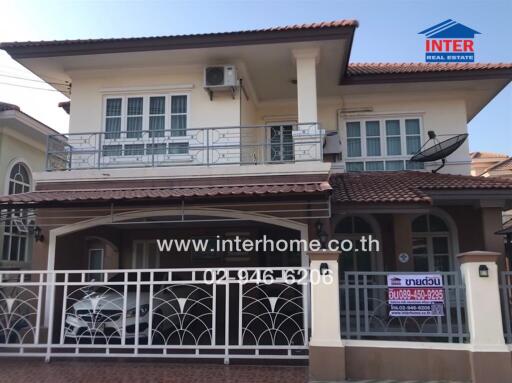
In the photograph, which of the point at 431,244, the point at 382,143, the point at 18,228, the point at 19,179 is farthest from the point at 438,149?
the point at 19,179

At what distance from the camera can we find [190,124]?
36.2 ft

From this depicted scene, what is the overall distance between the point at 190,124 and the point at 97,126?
2.36 m

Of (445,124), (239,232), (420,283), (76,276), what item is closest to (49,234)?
(76,276)

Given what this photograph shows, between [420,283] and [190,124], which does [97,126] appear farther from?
[420,283]

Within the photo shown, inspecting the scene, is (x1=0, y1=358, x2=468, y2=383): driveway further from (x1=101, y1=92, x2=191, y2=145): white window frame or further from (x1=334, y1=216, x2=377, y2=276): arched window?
(x1=334, y1=216, x2=377, y2=276): arched window

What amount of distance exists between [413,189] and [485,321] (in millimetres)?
3890

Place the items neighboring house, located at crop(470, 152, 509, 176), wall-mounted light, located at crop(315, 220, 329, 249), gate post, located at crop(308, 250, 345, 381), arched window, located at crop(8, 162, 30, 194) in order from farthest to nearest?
neighboring house, located at crop(470, 152, 509, 176) → arched window, located at crop(8, 162, 30, 194) → wall-mounted light, located at crop(315, 220, 329, 249) → gate post, located at crop(308, 250, 345, 381)

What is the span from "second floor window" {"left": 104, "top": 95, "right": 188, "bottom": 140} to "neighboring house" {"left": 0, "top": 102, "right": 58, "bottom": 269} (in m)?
3.82

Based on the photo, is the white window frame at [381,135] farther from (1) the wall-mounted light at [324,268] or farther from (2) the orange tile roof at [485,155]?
(2) the orange tile roof at [485,155]

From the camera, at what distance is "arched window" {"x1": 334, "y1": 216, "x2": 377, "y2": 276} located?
489 inches

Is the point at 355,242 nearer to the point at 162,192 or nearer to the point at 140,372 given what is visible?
the point at 162,192

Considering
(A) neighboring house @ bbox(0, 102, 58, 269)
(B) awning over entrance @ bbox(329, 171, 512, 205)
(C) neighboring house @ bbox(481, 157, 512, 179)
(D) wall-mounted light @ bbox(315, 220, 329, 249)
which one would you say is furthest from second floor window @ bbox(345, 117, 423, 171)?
(C) neighboring house @ bbox(481, 157, 512, 179)

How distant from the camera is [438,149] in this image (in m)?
11.3

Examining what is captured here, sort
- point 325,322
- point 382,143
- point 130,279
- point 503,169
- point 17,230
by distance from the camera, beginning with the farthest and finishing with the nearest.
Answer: point 503,169, point 17,230, point 382,143, point 130,279, point 325,322
